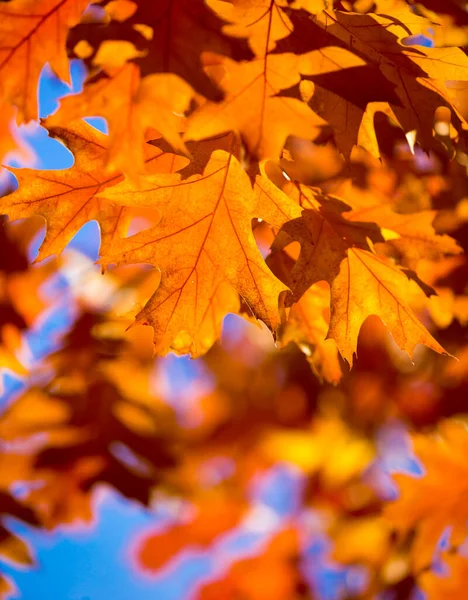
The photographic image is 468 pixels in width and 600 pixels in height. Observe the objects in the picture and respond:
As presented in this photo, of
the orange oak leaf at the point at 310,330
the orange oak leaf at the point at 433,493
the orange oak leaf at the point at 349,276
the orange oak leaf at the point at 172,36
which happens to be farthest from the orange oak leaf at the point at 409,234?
the orange oak leaf at the point at 433,493

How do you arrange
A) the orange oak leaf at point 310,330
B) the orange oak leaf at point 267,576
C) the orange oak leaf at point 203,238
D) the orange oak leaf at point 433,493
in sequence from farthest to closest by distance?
the orange oak leaf at point 267,576
the orange oak leaf at point 433,493
the orange oak leaf at point 310,330
the orange oak leaf at point 203,238

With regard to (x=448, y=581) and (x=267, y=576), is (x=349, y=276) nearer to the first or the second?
(x=448, y=581)

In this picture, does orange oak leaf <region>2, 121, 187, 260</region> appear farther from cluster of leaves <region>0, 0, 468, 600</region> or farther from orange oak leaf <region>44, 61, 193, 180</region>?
orange oak leaf <region>44, 61, 193, 180</region>

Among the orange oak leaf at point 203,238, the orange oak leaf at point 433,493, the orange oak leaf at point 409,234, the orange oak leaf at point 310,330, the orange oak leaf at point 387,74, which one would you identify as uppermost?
the orange oak leaf at point 387,74

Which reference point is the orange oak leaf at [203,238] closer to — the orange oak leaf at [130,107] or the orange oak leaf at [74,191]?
the orange oak leaf at [74,191]

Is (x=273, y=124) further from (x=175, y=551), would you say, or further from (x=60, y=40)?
(x=175, y=551)

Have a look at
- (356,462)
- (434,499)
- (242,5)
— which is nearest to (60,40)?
(242,5)

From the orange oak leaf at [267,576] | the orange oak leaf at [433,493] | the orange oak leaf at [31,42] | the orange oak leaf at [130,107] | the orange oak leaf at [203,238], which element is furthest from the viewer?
the orange oak leaf at [267,576]

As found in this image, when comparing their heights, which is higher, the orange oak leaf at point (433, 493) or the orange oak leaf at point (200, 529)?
the orange oak leaf at point (433, 493)
